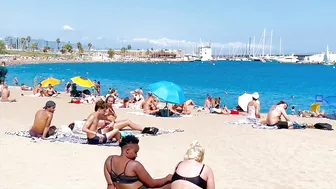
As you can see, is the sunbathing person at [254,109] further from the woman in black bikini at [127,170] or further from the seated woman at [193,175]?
the seated woman at [193,175]

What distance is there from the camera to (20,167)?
7801 mm

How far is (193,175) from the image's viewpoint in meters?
4.58

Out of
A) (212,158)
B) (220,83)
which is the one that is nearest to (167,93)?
(212,158)

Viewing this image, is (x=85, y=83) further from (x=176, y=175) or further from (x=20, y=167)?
(x=176, y=175)

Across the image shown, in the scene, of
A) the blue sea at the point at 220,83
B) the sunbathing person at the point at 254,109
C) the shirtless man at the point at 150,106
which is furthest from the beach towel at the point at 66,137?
the blue sea at the point at 220,83

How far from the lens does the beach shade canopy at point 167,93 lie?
14.8m

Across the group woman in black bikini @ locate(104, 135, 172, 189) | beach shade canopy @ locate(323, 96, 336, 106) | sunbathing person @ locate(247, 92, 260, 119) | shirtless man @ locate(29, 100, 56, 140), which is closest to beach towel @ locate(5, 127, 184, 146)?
shirtless man @ locate(29, 100, 56, 140)

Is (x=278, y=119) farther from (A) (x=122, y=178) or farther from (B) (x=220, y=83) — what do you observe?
(B) (x=220, y=83)

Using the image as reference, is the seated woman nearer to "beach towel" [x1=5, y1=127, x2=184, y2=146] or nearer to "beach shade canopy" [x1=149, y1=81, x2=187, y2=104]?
"beach towel" [x1=5, y1=127, x2=184, y2=146]

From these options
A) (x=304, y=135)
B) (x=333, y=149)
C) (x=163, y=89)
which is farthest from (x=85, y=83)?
(x=333, y=149)

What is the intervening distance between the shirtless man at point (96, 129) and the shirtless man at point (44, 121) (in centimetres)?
87

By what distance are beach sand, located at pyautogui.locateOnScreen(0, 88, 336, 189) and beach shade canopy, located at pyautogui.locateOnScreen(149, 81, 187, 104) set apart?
201cm

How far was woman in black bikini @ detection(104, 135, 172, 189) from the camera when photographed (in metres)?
5.03

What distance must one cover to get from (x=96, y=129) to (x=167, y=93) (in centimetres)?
549
